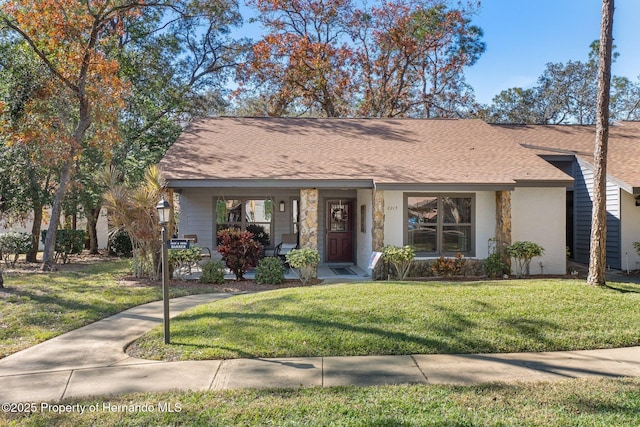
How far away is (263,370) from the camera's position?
4.82m

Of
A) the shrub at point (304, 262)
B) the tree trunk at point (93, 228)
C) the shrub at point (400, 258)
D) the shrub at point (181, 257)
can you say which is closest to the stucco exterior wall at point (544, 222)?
the shrub at point (400, 258)

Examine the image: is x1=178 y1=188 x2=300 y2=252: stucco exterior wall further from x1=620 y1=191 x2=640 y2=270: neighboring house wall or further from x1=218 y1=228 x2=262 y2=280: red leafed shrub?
x1=620 y1=191 x2=640 y2=270: neighboring house wall

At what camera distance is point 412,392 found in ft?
13.6

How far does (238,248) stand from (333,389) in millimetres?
6714

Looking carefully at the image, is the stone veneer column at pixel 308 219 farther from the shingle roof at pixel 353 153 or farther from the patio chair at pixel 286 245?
the patio chair at pixel 286 245

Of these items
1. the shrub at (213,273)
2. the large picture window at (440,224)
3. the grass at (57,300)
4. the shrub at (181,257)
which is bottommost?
the grass at (57,300)

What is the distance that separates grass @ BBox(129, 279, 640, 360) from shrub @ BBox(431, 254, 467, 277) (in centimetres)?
314

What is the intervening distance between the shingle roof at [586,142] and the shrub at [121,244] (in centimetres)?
1510

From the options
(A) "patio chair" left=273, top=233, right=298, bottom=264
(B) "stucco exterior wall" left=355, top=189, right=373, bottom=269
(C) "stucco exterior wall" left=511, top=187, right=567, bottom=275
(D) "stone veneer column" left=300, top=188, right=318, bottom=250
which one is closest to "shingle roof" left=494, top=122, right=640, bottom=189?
(C) "stucco exterior wall" left=511, top=187, right=567, bottom=275

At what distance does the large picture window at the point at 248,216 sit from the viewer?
44.8 ft

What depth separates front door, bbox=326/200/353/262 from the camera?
14.3 metres

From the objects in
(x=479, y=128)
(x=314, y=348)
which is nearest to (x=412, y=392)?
(x=314, y=348)

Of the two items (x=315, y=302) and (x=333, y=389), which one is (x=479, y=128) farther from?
(x=333, y=389)

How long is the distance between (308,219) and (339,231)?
2889 millimetres
